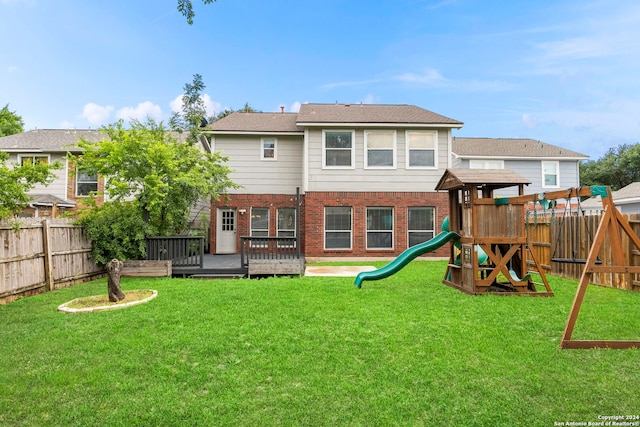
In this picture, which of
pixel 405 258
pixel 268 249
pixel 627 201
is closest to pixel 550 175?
pixel 627 201

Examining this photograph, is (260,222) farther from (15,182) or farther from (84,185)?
(15,182)

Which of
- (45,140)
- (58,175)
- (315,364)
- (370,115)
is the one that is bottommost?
(315,364)

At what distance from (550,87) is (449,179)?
459 inches

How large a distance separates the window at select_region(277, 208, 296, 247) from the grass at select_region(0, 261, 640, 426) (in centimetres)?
839

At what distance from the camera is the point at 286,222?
15219 millimetres

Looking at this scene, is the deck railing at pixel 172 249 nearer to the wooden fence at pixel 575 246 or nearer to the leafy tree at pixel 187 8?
the leafy tree at pixel 187 8

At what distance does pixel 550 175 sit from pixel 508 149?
2.62 m

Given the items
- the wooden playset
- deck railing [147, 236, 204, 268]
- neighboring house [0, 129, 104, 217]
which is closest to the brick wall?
deck railing [147, 236, 204, 268]

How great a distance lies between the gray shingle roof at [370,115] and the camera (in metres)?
14.0

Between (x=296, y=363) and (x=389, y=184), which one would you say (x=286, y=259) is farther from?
(x=296, y=363)

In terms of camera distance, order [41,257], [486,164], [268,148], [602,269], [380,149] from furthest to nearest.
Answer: [486,164] < [268,148] < [380,149] < [41,257] < [602,269]

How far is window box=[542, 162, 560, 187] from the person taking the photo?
19.8 m

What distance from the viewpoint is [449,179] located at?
872 centimetres

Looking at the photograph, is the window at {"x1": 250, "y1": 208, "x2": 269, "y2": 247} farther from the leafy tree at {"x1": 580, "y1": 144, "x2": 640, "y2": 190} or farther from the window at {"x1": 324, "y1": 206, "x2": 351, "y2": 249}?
the leafy tree at {"x1": 580, "y1": 144, "x2": 640, "y2": 190}
